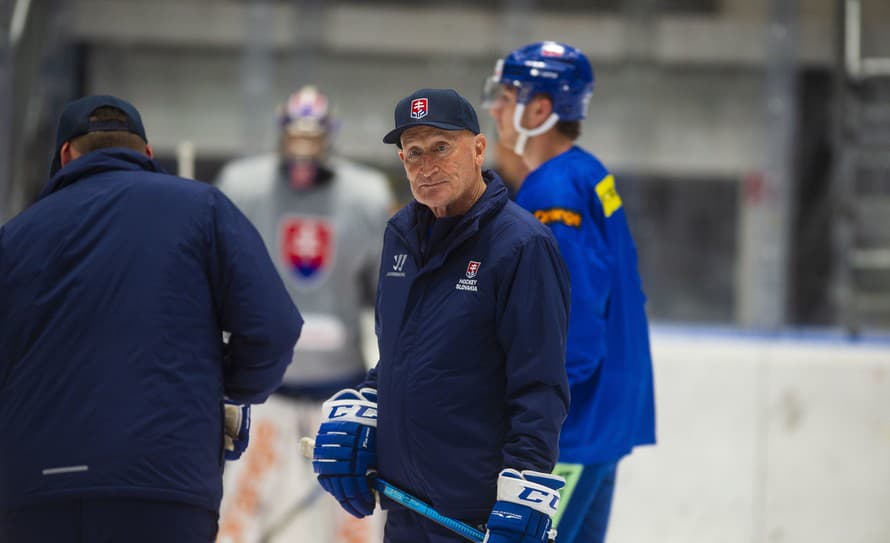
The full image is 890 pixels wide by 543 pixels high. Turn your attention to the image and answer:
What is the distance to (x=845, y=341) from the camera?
4.81 m

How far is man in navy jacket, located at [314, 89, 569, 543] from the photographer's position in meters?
2.26

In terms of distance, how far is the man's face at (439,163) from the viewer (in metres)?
2.37

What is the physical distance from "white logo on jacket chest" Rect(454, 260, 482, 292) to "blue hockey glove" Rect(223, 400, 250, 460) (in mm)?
684

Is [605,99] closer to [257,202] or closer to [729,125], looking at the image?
[729,125]

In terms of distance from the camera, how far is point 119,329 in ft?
7.83

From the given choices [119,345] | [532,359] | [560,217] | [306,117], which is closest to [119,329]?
[119,345]

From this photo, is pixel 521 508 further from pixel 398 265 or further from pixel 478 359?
pixel 398 265

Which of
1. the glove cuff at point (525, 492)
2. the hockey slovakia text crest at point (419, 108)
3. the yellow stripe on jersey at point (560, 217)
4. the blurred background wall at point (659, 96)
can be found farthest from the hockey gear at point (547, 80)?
the blurred background wall at point (659, 96)

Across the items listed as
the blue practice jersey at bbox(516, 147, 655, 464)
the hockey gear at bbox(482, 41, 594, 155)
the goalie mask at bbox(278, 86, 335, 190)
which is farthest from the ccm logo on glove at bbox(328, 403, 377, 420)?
the goalie mask at bbox(278, 86, 335, 190)

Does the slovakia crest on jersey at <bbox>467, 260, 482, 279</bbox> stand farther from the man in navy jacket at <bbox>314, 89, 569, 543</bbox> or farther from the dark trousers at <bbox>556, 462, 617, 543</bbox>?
the dark trousers at <bbox>556, 462, 617, 543</bbox>

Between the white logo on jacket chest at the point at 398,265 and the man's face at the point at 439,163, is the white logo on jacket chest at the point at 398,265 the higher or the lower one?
the lower one

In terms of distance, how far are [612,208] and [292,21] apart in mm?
4393

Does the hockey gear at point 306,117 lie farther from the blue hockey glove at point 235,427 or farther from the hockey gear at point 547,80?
the blue hockey glove at point 235,427

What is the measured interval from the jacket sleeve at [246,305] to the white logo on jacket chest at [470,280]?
1.51ft
